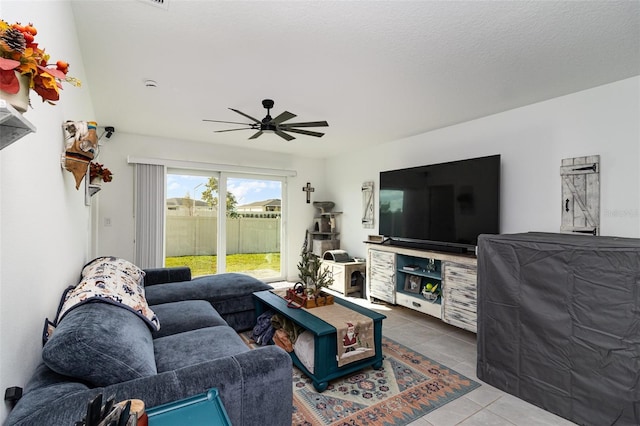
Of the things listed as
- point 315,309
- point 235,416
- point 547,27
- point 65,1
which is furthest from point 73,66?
point 547,27

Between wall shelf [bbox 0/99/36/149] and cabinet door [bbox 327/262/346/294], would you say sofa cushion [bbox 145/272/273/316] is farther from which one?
wall shelf [bbox 0/99/36/149]

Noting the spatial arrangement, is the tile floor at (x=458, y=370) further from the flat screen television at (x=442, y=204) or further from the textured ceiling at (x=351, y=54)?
the textured ceiling at (x=351, y=54)

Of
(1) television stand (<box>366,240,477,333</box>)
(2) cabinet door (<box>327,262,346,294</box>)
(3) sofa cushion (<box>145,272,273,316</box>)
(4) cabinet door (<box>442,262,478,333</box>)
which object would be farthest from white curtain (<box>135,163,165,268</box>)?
(4) cabinet door (<box>442,262,478,333</box>)

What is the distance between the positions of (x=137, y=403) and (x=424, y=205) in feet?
11.8

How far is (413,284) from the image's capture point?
3941 millimetres

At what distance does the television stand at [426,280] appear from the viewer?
315 cm

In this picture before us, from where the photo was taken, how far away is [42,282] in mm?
1328

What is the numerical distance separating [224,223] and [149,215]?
112 centimetres

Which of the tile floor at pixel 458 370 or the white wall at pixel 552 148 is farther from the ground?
the white wall at pixel 552 148

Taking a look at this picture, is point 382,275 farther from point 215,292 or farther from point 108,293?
point 108,293

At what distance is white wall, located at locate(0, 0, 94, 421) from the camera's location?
927 millimetres

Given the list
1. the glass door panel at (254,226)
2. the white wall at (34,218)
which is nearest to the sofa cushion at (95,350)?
the white wall at (34,218)

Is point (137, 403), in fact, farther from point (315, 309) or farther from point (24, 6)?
point (315, 309)

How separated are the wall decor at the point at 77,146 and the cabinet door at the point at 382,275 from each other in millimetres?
3388
